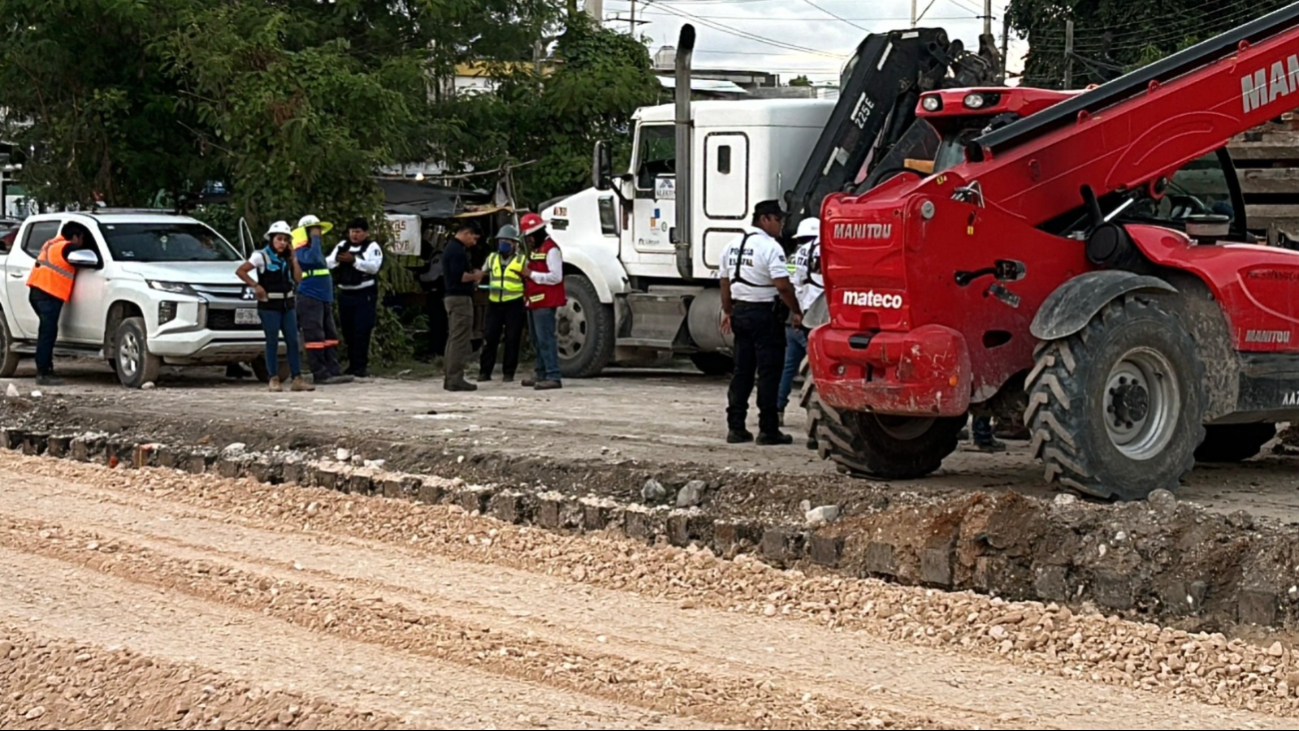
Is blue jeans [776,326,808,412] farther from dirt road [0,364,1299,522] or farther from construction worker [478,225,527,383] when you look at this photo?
construction worker [478,225,527,383]

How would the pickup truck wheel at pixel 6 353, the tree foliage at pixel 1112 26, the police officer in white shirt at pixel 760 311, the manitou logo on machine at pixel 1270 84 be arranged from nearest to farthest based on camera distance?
the manitou logo on machine at pixel 1270 84
the police officer in white shirt at pixel 760 311
the pickup truck wheel at pixel 6 353
the tree foliage at pixel 1112 26

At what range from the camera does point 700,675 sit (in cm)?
710

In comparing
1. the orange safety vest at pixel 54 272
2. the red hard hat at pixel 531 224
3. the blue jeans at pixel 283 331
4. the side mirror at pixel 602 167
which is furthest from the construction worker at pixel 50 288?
the side mirror at pixel 602 167

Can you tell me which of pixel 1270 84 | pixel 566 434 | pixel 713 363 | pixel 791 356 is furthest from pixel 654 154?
pixel 1270 84

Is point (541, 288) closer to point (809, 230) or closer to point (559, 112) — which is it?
point (809, 230)

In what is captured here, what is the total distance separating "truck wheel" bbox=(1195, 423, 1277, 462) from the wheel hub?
2.00m

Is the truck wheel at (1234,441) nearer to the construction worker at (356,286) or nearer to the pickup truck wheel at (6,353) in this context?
the construction worker at (356,286)

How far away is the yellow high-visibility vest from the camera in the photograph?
61.3 feet

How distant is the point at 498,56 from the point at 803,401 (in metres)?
14.9

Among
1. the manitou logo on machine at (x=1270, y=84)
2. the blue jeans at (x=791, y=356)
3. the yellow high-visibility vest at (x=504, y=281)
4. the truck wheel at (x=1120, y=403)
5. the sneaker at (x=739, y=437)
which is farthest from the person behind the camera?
the yellow high-visibility vest at (x=504, y=281)

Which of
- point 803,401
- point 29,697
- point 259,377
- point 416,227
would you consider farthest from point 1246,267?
point 416,227

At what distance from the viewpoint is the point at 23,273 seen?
20047 millimetres

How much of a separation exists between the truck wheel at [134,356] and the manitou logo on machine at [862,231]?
1006 centimetres

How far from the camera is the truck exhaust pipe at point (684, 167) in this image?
1791 cm
